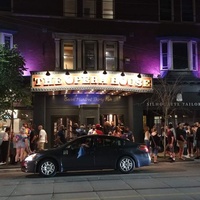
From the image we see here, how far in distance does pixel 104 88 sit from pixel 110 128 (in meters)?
2.80

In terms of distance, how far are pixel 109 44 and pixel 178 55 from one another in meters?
4.67

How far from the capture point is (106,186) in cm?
1038

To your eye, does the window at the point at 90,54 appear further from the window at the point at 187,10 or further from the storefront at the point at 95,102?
the window at the point at 187,10

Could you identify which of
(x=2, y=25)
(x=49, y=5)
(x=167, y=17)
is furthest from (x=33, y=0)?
(x=167, y=17)

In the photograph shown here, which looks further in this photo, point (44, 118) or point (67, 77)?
point (44, 118)

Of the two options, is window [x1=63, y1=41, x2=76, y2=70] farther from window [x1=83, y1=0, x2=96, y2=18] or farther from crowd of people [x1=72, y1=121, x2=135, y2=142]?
crowd of people [x1=72, y1=121, x2=135, y2=142]

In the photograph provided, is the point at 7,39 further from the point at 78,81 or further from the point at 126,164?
the point at 126,164

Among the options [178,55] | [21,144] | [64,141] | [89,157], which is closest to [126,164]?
[89,157]

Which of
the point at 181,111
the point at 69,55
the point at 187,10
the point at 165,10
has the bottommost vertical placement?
the point at 181,111

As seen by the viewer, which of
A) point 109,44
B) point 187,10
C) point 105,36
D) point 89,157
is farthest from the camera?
point 187,10

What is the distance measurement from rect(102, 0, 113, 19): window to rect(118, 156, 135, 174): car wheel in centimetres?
1217

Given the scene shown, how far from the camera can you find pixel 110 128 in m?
21.1

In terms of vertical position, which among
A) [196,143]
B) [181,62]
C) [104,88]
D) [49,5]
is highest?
[49,5]

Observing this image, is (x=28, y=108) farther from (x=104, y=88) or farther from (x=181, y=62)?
(x=181, y=62)
